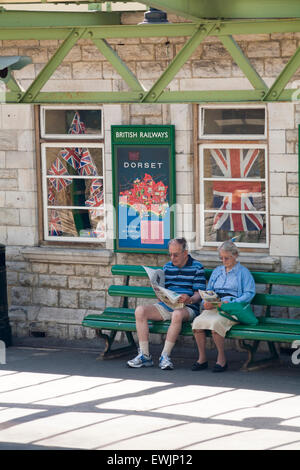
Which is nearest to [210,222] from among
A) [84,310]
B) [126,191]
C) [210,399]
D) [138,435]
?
[126,191]

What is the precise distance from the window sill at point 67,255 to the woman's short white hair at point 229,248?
181 centimetres

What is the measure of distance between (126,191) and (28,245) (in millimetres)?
1402

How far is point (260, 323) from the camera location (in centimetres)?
1095

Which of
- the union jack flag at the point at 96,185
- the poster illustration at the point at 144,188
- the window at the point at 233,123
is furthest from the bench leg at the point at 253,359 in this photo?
the union jack flag at the point at 96,185

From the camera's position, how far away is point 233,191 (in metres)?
11.9

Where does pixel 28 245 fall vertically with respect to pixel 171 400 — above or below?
above

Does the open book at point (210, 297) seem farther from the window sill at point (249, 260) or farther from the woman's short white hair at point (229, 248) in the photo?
the window sill at point (249, 260)

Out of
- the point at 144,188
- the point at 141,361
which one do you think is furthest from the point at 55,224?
the point at 141,361

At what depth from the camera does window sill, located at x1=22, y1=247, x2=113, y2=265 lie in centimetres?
1238

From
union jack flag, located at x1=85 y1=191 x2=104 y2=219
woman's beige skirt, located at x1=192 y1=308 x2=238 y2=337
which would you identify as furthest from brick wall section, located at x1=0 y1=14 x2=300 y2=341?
woman's beige skirt, located at x1=192 y1=308 x2=238 y2=337

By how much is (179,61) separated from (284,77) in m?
1.06

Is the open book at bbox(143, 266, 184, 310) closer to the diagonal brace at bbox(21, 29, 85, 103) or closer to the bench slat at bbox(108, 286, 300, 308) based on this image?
the bench slat at bbox(108, 286, 300, 308)

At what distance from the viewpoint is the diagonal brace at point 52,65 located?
1080cm
